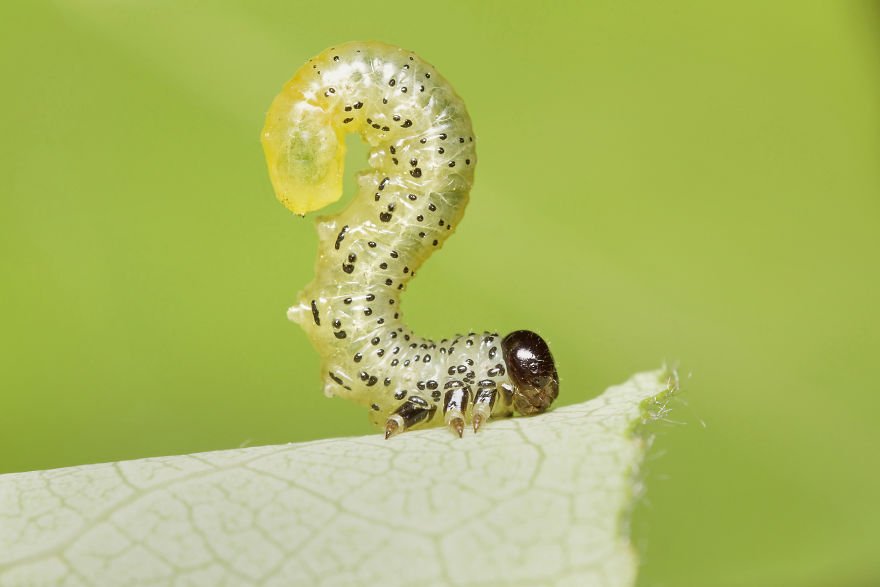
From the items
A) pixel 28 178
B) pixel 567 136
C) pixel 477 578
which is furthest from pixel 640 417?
pixel 28 178

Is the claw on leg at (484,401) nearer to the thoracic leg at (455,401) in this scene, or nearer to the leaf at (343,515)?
the thoracic leg at (455,401)

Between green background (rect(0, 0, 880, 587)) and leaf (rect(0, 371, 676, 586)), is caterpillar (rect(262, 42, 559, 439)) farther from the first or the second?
leaf (rect(0, 371, 676, 586))

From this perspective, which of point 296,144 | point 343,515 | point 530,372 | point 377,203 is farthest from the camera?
point 377,203

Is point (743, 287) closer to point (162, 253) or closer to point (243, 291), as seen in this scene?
point (243, 291)

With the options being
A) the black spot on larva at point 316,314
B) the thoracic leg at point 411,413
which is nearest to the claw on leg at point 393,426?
the thoracic leg at point 411,413

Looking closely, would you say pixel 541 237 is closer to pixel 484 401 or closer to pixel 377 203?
pixel 377 203

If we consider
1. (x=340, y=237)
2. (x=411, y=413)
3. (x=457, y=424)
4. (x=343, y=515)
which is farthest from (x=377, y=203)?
(x=343, y=515)
